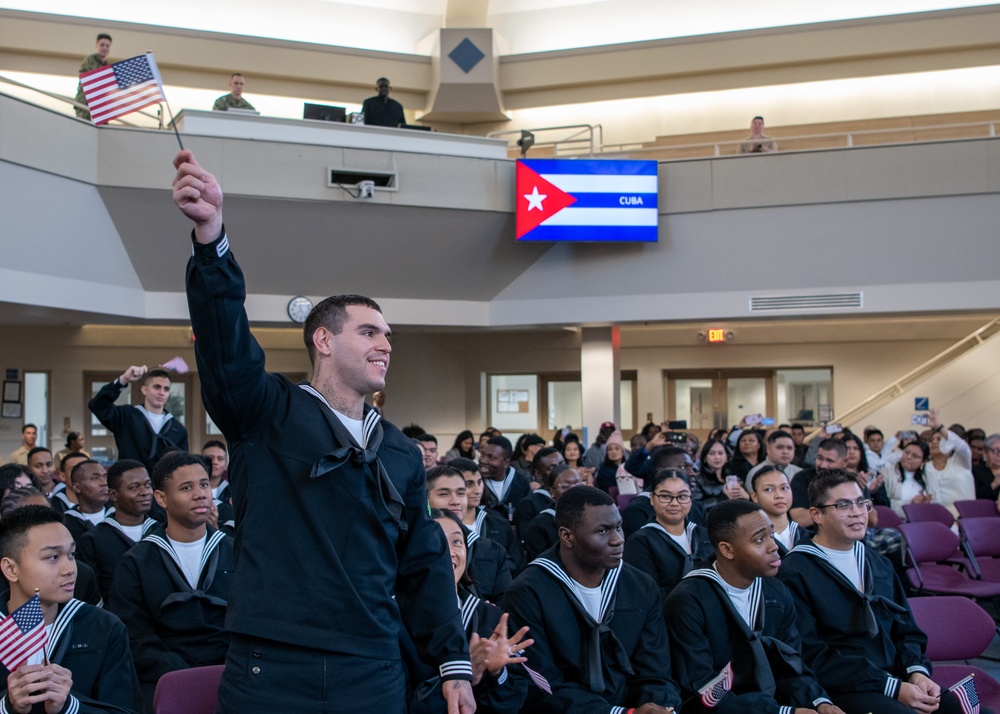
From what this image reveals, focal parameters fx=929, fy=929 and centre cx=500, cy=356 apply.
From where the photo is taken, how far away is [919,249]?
1305 cm

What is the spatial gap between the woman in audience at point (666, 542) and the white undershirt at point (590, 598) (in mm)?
1333

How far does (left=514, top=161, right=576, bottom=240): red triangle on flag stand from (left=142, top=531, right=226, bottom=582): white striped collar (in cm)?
983

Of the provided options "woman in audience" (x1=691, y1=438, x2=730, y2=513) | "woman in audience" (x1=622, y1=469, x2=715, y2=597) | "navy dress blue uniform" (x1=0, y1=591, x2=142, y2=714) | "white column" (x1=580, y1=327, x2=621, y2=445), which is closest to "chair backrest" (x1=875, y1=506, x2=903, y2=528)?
"woman in audience" (x1=691, y1=438, x2=730, y2=513)

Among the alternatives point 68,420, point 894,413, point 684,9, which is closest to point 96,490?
point 68,420

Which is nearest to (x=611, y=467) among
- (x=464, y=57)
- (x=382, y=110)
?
(x=382, y=110)

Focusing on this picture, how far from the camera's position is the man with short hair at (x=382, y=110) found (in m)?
13.9

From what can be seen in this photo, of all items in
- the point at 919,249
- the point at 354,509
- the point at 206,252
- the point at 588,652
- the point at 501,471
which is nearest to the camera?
the point at 206,252

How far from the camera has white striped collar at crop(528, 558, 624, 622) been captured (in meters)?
3.67

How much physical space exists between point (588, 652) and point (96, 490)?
3.68 m

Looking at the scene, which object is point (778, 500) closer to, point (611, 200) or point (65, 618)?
point (65, 618)

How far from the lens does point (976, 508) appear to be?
27.0ft

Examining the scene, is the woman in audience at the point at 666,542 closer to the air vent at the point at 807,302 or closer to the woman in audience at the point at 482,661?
the woman in audience at the point at 482,661

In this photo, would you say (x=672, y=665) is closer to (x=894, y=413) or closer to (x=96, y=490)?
(x=96, y=490)

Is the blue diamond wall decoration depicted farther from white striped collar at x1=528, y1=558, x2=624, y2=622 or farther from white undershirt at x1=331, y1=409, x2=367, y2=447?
white undershirt at x1=331, y1=409, x2=367, y2=447
